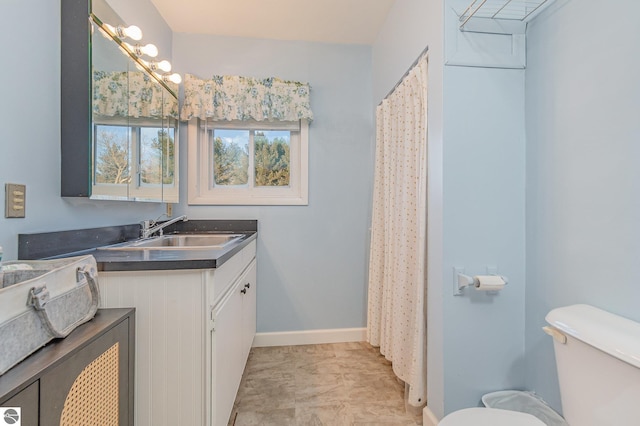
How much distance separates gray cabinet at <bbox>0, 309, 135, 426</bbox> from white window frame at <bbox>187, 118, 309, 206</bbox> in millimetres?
1431

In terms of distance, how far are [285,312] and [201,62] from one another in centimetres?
218

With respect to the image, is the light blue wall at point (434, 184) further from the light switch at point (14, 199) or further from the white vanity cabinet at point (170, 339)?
the light switch at point (14, 199)

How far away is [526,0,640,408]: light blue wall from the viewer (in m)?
0.89

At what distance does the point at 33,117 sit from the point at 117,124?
35 cm

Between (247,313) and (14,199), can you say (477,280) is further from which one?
(14,199)

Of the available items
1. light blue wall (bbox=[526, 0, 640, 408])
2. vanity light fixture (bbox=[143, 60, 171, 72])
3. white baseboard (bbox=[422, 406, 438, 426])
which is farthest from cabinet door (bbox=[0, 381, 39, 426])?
vanity light fixture (bbox=[143, 60, 171, 72])

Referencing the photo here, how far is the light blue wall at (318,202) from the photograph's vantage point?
225cm

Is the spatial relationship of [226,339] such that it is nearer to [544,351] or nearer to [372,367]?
[372,367]

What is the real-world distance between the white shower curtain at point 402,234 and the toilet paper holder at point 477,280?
0.59 ft

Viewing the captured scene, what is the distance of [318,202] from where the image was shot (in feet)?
7.64

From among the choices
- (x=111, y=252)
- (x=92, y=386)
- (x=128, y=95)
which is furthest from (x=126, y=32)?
(x=92, y=386)

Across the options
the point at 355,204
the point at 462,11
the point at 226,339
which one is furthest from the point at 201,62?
the point at 226,339

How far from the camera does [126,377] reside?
2.93 feet

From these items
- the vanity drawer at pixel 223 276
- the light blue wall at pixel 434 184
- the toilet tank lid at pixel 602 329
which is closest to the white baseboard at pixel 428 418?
the light blue wall at pixel 434 184
